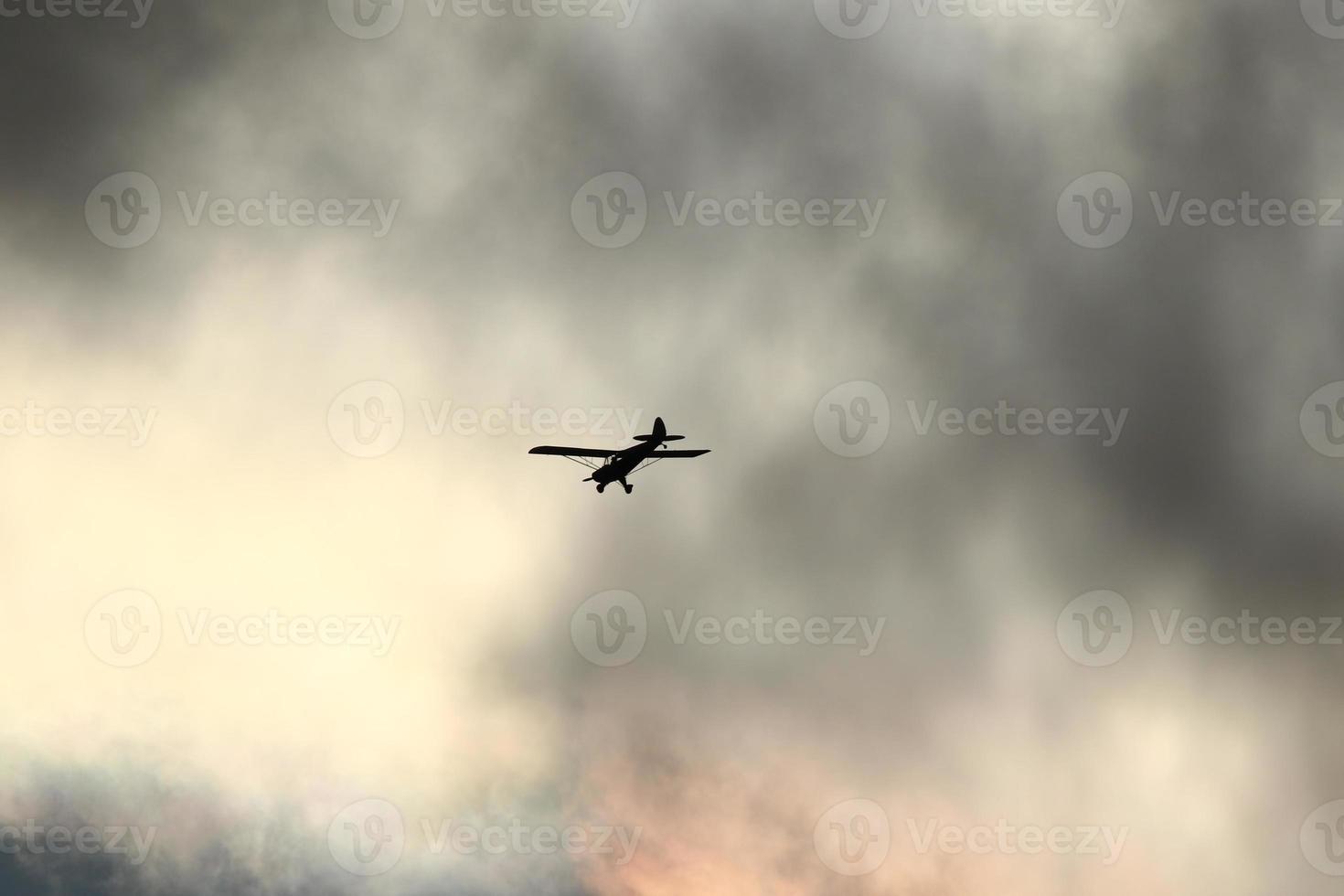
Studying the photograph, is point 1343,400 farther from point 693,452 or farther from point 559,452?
point 559,452

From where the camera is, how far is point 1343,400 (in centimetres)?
13362

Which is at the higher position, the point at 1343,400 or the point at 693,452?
the point at 1343,400

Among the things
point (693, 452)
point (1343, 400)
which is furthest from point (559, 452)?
point (1343, 400)

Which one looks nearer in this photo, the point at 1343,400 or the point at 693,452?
the point at 693,452

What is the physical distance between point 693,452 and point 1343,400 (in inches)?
3393

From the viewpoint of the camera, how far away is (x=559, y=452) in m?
125

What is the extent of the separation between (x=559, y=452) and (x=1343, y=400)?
10230cm

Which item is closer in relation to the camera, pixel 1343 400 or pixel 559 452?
pixel 559 452

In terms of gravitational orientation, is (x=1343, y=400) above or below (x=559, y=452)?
above

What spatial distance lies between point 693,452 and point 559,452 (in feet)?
53.9
